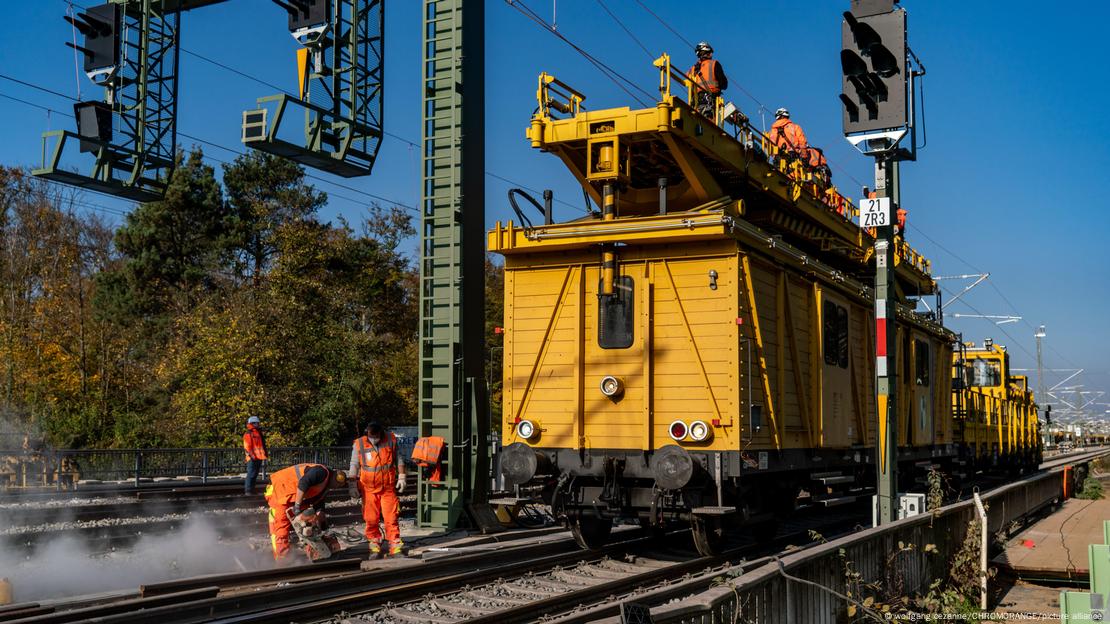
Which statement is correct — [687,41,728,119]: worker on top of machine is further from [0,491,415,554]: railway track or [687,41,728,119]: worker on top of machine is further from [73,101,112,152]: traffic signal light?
[73,101,112,152]: traffic signal light

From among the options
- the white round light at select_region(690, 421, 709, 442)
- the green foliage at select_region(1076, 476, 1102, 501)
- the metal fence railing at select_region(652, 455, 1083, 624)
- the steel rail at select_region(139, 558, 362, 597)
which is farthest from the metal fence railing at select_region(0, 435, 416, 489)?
the green foliage at select_region(1076, 476, 1102, 501)

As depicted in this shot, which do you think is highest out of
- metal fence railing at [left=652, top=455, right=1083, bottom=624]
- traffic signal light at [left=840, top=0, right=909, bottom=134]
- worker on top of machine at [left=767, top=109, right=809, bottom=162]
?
worker on top of machine at [left=767, top=109, right=809, bottom=162]

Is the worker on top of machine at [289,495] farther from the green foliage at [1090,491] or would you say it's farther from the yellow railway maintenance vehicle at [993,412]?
the green foliage at [1090,491]

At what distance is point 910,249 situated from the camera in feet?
71.1

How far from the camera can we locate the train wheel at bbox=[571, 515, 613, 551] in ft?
37.9

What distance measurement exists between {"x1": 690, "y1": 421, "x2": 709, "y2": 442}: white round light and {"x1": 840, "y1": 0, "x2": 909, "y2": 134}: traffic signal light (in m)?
3.27

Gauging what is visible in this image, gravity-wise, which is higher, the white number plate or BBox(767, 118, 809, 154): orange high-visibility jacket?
BBox(767, 118, 809, 154): orange high-visibility jacket

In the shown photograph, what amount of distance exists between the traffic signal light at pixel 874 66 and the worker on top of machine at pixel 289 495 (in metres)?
6.80

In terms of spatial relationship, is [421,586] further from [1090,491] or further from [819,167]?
[1090,491]

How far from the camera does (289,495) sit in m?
11.2

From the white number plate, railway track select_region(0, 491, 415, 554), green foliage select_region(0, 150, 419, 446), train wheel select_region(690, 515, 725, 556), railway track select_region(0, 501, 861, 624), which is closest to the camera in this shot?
railway track select_region(0, 501, 861, 624)

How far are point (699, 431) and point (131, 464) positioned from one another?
17.2 m

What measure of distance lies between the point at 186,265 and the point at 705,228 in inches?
1499

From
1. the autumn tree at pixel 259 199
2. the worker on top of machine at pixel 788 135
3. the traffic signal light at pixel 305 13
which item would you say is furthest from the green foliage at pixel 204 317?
the worker on top of machine at pixel 788 135
